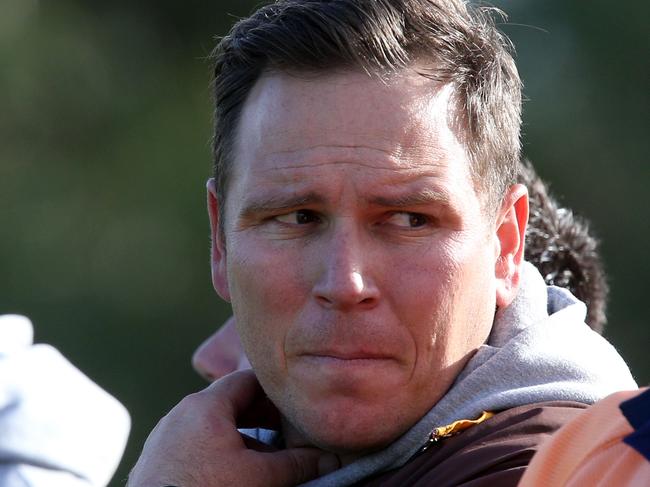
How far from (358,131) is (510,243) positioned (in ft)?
1.55

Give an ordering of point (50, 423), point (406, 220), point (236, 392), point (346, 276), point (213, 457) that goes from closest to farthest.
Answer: point (346, 276) < point (406, 220) < point (213, 457) < point (236, 392) < point (50, 423)

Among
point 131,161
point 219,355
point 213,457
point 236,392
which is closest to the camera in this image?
point 213,457

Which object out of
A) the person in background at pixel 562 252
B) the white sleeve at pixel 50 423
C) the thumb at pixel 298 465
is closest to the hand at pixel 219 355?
the person in background at pixel 562 252

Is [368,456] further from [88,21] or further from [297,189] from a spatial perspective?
[88,21]

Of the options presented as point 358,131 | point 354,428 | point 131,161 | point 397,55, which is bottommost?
point 131,161

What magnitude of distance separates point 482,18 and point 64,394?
1.45 meters

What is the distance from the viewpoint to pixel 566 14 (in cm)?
1112

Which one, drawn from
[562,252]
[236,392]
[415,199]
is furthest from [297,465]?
[562,252]

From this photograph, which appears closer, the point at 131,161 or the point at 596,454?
the point at 596,454

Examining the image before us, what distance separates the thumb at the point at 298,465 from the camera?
8.18 feet

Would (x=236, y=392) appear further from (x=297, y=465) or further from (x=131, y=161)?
(x=131, y=161)

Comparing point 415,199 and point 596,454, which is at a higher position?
point 415,199

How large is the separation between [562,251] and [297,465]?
50.6 inches

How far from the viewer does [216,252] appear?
2771 mm
